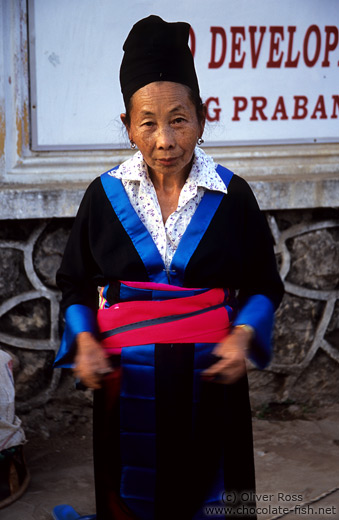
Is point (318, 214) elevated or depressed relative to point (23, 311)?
elevated

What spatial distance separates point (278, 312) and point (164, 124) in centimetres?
209

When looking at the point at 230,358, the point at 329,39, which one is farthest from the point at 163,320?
the point at 329,39

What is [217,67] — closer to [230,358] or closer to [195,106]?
[195,106]

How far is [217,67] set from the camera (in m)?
3.53

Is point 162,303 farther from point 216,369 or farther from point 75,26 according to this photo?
point 75,26

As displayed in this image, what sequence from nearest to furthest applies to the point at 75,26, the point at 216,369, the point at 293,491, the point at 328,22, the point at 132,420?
the point at 216,369
the point at 132,420
the point at 293,491
the point at 75,26
the point at 328,22

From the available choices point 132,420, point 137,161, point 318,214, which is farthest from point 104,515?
point 318,214

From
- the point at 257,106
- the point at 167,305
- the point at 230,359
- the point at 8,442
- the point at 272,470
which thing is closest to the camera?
the point at 230,359

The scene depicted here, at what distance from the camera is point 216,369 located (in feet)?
5.96

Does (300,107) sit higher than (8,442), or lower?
higher

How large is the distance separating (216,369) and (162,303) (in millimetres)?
251

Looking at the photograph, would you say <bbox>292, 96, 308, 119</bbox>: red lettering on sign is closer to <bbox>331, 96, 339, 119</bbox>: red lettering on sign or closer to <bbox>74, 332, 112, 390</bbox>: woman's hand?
<bbox>331, 96, 339, 119</bbox>: red lettering on sign

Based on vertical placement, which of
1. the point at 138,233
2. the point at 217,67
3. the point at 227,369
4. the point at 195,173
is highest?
the point at 217,67

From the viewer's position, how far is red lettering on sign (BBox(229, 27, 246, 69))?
3508 mm
